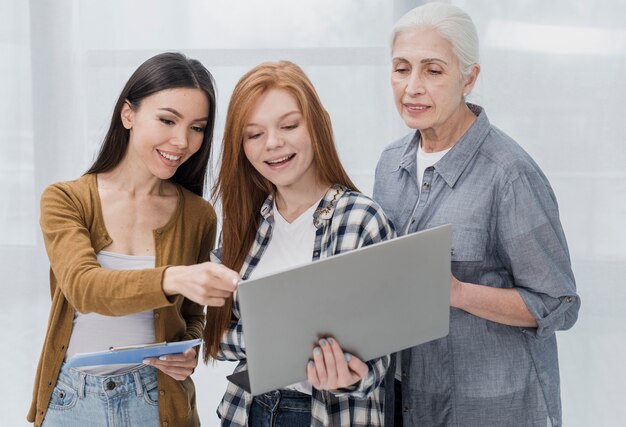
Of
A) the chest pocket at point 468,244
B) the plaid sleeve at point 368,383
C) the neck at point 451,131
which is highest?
the neck at point 451,131

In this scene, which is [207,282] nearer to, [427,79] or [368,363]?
[368,363]

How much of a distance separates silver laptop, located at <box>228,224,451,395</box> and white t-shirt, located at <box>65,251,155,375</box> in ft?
1.52

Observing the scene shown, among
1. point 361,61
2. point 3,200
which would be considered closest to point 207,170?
point 361,61

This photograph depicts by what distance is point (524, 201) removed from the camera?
1597 millimetres

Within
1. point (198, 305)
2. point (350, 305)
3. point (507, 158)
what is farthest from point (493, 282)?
point (198, 305)

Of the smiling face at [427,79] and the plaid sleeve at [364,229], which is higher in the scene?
the smiling face at [427,79]

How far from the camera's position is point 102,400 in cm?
163

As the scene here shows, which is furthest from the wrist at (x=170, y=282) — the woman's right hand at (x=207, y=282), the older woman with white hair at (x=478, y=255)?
the older woman with white hair at (x=478, y=255)

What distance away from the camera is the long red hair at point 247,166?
158 cm

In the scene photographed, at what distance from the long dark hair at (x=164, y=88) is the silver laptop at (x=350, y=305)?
25.2 inches

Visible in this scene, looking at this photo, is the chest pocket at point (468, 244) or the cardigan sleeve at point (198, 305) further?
the cardigan sleeve at point (198, 305)

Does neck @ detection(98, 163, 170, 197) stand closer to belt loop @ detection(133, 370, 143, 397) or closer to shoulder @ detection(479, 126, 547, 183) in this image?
belt loop @ detection(133, 370, 143, 397)

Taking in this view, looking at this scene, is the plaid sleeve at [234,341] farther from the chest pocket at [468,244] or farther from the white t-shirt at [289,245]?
the chest pocket at [468,244]

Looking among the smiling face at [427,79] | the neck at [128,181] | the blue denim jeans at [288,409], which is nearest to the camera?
the blue denim jeans at [288,409]
